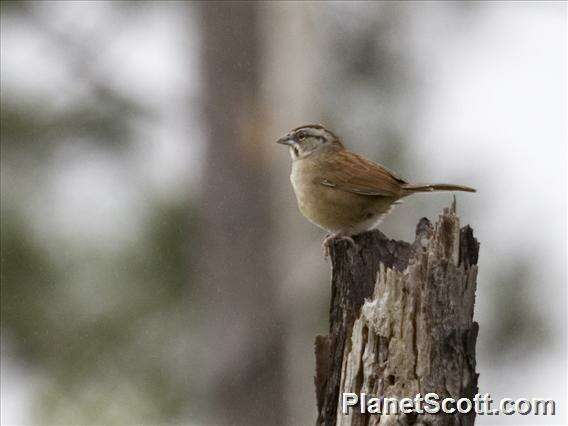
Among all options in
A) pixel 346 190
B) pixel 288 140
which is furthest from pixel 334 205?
pixel 288 140

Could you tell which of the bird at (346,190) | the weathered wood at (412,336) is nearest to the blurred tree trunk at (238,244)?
the bird at (346,190)

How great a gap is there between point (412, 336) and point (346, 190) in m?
2.10

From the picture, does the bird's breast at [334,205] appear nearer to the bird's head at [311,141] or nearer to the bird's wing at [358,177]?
the bird's wing at [358,177]

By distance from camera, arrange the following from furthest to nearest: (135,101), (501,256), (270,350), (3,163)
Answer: (3,163) < (135,101) < (501,256) < (270,350)

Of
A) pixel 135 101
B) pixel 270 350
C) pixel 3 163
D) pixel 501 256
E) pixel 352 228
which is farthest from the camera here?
pixel 3 163

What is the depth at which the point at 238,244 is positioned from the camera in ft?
33.7

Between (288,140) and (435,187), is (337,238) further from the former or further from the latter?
(288,140)

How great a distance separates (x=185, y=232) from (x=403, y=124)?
217 centimetres

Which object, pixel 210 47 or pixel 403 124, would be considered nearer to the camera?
pixel 210 47

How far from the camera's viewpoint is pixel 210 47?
35.3 ft

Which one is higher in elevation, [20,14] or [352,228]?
[20,14]

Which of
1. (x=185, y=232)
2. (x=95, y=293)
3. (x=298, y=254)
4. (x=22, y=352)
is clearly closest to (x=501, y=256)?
(x=298, y=254)

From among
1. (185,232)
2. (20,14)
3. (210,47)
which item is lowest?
(185,232)

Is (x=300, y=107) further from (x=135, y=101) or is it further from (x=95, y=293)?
(x=95, y=293)
